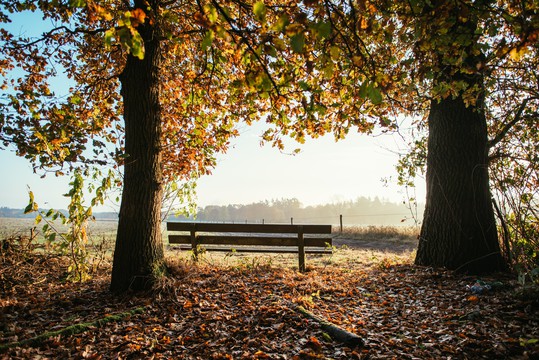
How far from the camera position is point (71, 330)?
11.2 ft

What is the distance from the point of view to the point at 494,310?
3805 mm

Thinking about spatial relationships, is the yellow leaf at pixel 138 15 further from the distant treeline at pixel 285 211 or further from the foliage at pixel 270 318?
the distant treeline at pixel 285 211

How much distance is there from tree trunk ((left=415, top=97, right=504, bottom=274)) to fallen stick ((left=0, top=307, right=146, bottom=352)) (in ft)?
19.0

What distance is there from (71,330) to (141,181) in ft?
7.55

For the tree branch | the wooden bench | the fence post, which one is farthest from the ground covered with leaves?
the tree branch

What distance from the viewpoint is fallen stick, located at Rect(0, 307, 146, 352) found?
3.09 m

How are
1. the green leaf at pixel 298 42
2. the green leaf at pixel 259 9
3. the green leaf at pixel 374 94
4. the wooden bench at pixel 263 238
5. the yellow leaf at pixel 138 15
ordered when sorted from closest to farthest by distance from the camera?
1. the green leaf at pixel 259 9
2. the green leaf at pixel 298 42
3. the yellow leaf at pixel 138 15
4. the green leaf at pixel 374 94
5. the wooden bench at pixel 263 238

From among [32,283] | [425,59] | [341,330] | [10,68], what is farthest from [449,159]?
[10,68]

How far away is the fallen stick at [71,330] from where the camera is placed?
3.09 m

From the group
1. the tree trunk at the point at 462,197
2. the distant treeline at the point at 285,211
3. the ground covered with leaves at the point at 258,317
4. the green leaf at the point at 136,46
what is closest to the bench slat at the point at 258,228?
the ground covered with leaves at the point at 258,317

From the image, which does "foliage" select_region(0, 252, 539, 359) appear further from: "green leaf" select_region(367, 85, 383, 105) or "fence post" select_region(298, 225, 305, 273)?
"green leaf" select_region(367, 85, 383, 105)

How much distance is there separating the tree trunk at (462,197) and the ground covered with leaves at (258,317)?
554mm

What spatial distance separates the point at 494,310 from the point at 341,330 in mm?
2092

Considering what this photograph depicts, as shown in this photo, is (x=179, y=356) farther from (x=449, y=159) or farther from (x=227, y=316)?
(x=449, y=159)
